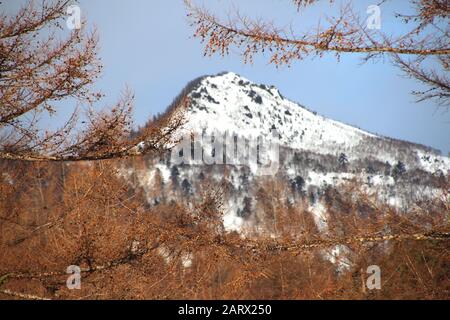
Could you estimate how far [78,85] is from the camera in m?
5.98

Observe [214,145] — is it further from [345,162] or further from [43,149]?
[43,149]

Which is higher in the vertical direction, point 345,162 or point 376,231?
point 345,162

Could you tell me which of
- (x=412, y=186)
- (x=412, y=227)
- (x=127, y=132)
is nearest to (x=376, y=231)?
(x=412, y=227)

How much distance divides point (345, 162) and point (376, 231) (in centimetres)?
19399

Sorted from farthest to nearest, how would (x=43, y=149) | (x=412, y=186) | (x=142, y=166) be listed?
(x=412, y=186) < (x=142, y=166) < (x=43, y=149)
